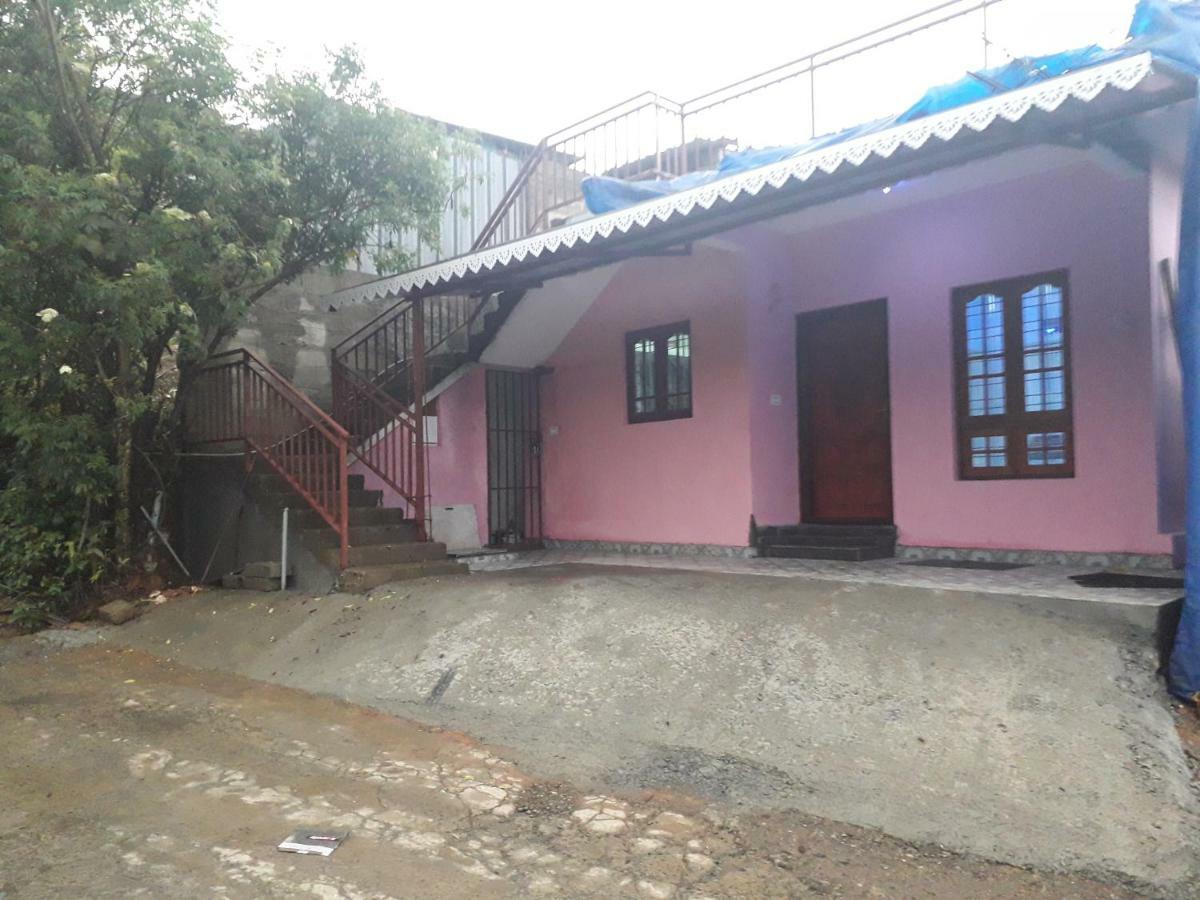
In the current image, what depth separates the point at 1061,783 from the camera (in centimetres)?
341

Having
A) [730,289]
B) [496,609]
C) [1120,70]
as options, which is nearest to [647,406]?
[730,289]

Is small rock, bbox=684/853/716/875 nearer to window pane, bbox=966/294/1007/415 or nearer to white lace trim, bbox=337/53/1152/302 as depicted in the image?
white lace trim, bbox=337/53/1152/302

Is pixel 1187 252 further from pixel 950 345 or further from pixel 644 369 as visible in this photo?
pixel 644 369

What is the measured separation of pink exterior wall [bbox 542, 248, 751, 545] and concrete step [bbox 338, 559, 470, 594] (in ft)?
6.94

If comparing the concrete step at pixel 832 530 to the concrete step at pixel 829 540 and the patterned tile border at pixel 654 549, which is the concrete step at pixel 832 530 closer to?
the concrete step at pixel 829 540

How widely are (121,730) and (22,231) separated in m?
3.69

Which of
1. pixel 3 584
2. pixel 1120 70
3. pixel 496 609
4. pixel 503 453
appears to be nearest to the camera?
pixel 1120 70

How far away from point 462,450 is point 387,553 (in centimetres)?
228

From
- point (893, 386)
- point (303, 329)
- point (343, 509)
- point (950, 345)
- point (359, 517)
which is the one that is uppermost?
point (303, 329)

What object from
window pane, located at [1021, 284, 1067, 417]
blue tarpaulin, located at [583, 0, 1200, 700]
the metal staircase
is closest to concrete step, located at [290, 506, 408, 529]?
the metal staircase

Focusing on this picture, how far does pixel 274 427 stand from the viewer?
790cm

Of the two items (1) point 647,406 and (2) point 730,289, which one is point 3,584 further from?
(2) point 730,289

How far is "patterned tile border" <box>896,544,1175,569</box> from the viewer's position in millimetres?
5883

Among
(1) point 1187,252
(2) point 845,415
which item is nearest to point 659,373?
(2) point 845,415
